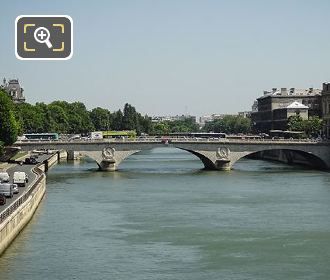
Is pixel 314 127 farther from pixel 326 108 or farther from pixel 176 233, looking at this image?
pixel 176 233

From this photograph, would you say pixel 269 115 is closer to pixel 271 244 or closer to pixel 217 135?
pixel 217 135

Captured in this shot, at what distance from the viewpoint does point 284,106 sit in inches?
6147

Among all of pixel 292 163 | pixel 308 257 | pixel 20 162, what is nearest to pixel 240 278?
pixel 308 257

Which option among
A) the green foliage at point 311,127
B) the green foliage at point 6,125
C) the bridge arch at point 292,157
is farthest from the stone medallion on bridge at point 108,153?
the green foliage at point 311,127

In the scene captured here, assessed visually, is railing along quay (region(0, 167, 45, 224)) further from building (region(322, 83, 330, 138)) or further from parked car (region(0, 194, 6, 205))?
building (region(322, 83, 330, 138))

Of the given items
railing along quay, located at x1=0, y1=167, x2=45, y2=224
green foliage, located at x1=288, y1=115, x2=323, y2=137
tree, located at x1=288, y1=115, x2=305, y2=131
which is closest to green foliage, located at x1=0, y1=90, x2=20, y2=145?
railing along quay, located at x1=0, y1=167, x2=45, y2=224

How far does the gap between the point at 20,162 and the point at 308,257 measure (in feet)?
152

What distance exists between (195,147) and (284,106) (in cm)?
7692

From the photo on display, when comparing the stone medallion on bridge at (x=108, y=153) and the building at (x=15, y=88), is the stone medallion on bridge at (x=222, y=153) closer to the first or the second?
the stone medallion on bridge at (x=108, y=153)

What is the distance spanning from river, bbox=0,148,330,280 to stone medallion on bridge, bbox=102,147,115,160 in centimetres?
1505

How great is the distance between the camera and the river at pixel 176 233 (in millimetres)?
30062

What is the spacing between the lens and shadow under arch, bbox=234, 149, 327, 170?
8412 cm

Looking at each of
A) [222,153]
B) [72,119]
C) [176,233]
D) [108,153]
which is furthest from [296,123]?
[176,233]

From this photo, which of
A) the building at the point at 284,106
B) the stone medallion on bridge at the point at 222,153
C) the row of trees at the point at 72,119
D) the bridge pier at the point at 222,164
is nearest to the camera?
the bridge pier at the point at 222,164
